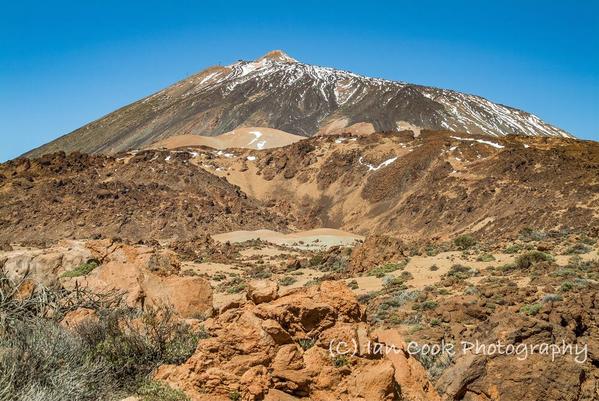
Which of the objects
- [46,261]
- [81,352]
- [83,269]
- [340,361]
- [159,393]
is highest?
[46,261]

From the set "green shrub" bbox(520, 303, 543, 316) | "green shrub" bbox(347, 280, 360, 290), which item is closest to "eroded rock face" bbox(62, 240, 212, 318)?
"green shrub" bbox(520, 303, 543, 316)

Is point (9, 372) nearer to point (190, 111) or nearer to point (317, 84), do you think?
point (190, 111)

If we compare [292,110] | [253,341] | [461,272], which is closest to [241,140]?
[292,110]

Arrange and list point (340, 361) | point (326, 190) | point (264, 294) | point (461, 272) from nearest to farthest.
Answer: point (340, 361)
point (264, 294)
point (461, 272)
point (326, 190)

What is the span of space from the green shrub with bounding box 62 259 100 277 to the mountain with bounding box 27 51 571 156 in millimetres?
86215

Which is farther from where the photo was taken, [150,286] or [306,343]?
[150,286]

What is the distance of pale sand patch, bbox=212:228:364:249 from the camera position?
126ft

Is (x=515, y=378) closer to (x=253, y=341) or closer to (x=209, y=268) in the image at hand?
(x=253, y=341)

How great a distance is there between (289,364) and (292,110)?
377 ft

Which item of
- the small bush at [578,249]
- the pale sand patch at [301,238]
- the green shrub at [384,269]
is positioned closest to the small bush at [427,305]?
the green shrub at [384,269]

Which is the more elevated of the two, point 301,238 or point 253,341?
point 253,341

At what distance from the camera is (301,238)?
4028 centimetres

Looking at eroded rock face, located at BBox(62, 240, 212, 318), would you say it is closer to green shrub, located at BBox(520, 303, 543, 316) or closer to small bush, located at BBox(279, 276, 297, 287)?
green shrub, located at BBox(520, 303, 543, 316)

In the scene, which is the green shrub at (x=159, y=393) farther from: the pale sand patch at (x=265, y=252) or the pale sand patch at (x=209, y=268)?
the pale sand patch at (x=265, y=252)
